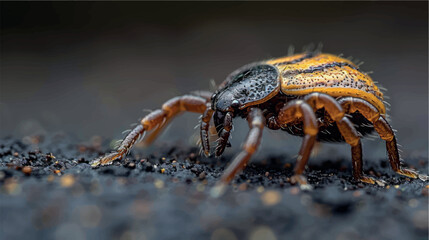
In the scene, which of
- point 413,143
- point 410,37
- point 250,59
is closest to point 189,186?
point 413,143

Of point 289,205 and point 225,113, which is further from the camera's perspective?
point 225,113

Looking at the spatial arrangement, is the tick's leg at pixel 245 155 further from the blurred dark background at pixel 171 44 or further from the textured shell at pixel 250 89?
the blurred dark background at pixel 171 44

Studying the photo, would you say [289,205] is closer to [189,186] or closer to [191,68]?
[189,186]

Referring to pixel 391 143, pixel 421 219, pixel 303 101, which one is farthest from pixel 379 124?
pixel 421 219

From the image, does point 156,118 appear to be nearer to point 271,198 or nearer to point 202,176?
point 202,176

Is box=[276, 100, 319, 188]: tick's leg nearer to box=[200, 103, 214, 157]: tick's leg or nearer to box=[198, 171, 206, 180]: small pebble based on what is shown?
box=[198, 171, 206, 180]: small pebble

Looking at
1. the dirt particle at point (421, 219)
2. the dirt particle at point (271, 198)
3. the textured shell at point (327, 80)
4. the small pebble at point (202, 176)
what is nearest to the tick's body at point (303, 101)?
the textured shell at point (327, 80)
